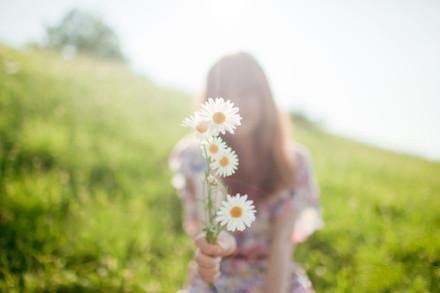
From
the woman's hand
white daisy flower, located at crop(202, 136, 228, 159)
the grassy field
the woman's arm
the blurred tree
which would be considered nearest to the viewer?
white daisy flower, located at crop(202, 136, 228, 159)

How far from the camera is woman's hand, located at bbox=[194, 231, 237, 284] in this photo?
1140 mm

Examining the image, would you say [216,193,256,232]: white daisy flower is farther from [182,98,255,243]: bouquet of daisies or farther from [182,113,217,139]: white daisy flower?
[182,113,217,139]: white daisy flower

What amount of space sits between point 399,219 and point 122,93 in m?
3.96

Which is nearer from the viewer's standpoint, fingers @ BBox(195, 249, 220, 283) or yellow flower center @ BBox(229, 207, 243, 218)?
yellow flower center @ BBox(229, 207, 243, 218)

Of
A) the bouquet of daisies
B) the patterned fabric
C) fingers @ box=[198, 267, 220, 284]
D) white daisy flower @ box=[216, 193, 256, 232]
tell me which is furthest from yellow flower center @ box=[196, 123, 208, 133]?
the patterned fabric

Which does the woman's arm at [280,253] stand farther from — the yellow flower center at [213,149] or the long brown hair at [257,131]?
the yellow flower center at [213,149]

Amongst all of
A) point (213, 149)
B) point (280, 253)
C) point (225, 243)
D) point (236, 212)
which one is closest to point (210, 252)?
point (225, 243)

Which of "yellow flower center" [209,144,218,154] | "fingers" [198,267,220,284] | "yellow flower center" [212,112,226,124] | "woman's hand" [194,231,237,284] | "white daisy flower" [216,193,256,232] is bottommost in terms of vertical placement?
"fingers" [198,267,220,284]

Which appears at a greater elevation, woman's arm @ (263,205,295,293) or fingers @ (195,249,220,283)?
woman's arm @ (263,205,295,293)

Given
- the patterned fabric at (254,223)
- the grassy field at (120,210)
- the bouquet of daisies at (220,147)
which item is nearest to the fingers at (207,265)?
the bouquet of daisies at (220,147)

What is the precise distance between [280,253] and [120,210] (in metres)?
1.64

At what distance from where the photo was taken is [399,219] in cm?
354

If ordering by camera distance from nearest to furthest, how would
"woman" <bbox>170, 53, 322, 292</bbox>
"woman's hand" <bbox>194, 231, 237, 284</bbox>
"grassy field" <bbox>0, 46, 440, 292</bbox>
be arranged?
"woman's hand" <bbox>194, 231, 237, 284</bbox>, "woman" <bbox>170, 53, 322, 292</bbox>, "grassy field" <bbox>0, 46, 440, 292</bbox>

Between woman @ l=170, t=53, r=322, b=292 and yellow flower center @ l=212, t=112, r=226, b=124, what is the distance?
0.94 m
